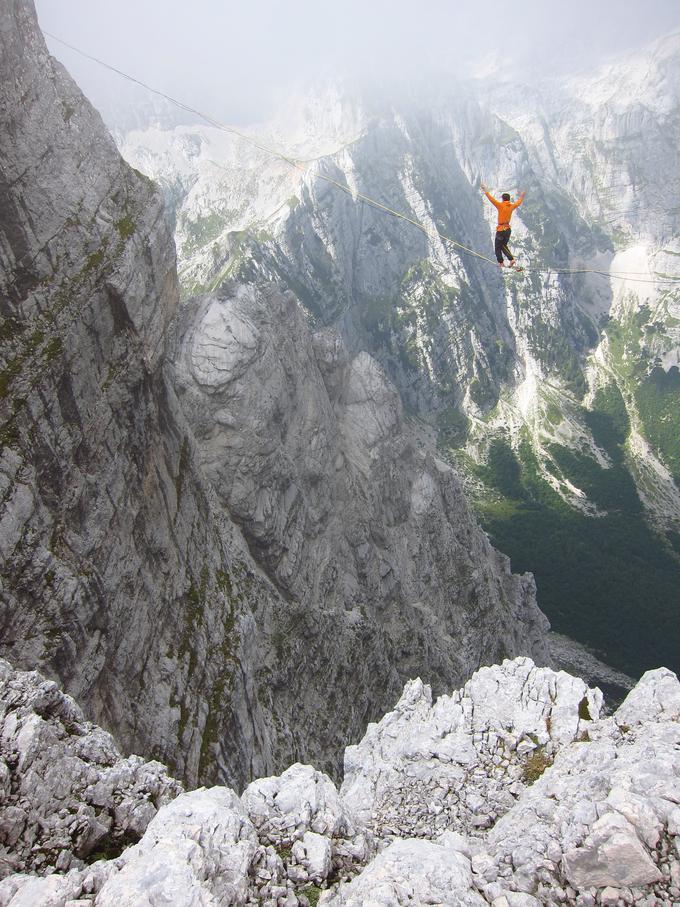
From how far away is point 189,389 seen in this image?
5944cm

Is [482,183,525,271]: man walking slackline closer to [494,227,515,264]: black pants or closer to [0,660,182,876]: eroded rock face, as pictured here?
[494,227,515,264]: black pants

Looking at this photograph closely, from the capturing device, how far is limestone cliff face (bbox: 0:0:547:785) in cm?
2708

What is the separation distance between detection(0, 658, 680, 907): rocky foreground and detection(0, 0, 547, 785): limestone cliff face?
10.1m

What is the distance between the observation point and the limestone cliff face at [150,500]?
2708 centimetres

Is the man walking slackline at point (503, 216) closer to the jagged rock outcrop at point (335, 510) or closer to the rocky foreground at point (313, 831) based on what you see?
the rocky foreground at point (313, 831)

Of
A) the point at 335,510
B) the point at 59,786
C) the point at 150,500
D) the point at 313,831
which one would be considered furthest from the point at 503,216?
the point at 335,510

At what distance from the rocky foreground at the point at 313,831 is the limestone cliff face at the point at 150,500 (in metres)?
10.1

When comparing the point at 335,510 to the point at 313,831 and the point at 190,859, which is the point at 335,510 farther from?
the point at 190,859

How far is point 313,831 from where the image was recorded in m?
15.8

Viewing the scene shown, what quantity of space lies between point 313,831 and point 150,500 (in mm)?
23950

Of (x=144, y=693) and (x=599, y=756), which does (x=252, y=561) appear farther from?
(x=599, y=756)

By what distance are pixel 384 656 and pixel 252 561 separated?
63.2 feet

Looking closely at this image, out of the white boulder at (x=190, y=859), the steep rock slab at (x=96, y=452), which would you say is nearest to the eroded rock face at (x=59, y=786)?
the white boulder at (x=190, y=859)

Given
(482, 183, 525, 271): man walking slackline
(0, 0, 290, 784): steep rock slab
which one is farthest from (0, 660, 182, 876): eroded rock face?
(482, 183, 525, 271): man walking slackline
